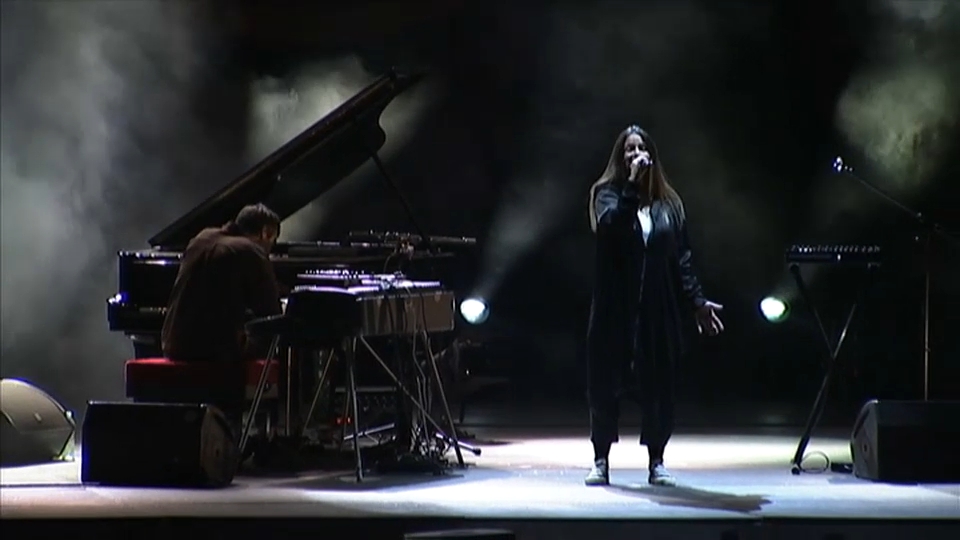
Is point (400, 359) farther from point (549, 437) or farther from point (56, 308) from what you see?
point (56, 308)

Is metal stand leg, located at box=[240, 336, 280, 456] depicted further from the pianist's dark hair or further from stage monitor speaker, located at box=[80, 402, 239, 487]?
the pianist's dark hair

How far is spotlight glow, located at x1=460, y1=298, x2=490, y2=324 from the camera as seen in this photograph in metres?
7.91

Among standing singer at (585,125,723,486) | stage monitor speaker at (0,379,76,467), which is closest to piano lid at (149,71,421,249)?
stage monitor speaker at (0,379,76,467)

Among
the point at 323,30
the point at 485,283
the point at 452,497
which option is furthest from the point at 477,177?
the point at 452,497

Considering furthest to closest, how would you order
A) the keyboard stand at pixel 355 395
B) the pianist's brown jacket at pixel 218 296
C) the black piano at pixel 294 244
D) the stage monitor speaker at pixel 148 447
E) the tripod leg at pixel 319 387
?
1. the black piano at pixel 294 244
2. the tripod leg at pixel 319 387
3. the pianist's brown jacket at pixel 218 296
4. the keyboard stand at pixel 355 395
5. the stage monitor speaker at pixel 148 447

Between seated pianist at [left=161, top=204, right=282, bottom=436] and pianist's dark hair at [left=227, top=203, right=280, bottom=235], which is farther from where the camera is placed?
pianist's dark hair at [left=227, top=203, right=280, bottom=235]

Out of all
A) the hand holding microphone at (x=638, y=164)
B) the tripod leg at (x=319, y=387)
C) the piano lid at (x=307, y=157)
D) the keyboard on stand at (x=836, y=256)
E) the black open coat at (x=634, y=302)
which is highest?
the piano lid at (x=307, y=157)

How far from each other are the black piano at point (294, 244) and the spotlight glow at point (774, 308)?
2214mm

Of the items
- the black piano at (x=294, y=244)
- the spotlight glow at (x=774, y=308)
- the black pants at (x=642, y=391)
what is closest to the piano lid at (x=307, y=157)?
the black piano at (x=294, y=244)

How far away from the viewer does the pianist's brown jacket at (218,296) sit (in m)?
5.69

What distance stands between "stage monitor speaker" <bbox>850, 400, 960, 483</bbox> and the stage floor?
8 cm

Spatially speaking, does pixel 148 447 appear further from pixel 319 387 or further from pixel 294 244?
pixel 294 244

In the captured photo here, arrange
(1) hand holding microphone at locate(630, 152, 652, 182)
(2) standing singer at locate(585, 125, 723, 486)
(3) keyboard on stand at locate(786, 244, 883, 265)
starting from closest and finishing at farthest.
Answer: (1) hand holding microphone at locate(630, 152, 652, 182) < (2) standing singer at locate(585, 125, 723, 486) < (3) keyboard on stand at locate(786, 244, 883, 265)

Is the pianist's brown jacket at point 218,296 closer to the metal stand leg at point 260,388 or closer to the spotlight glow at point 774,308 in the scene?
the metal stand leg at point 260,388
